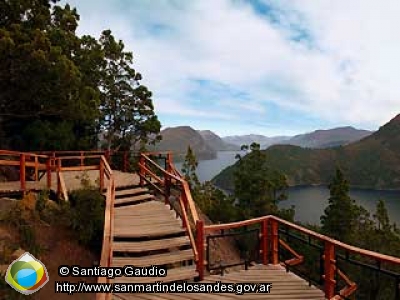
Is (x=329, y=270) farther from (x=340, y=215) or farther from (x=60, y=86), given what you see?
(x=340, y=215)

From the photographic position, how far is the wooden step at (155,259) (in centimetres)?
554

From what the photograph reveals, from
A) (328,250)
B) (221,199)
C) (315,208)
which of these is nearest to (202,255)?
(328,250)

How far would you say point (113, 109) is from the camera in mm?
21641

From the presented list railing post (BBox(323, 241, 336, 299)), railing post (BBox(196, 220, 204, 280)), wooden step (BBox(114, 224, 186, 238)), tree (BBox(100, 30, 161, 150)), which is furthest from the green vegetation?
railing post (BBox(323, 241, 336, 299))

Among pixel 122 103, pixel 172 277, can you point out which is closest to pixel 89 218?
pixel 172 277

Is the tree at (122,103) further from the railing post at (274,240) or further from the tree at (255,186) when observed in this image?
the railing post at (274,240)

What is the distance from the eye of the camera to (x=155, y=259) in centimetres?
579

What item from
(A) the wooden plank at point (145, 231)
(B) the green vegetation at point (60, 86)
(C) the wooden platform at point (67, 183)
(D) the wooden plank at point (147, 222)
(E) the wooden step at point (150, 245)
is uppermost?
(B) the green vegetation at point (60, 86)

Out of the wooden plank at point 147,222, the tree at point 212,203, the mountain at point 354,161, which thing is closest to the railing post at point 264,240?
the wooden plank at point 147,222

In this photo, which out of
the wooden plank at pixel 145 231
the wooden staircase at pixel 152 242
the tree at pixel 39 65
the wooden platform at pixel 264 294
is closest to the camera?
the wooden platform at pixel 264 294

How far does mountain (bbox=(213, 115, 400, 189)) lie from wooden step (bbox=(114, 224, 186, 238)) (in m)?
100

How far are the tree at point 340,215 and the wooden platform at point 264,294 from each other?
33.2 meters

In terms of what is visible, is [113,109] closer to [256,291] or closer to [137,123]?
[137,123]

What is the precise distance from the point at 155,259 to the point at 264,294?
87.2 inches
